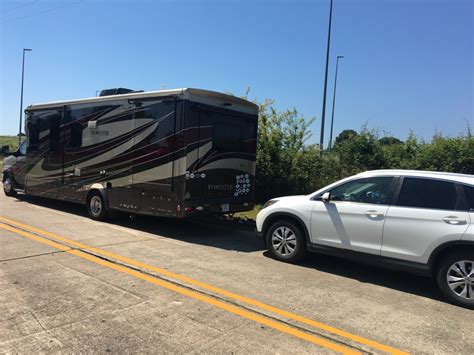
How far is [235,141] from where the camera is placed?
952 centimetres

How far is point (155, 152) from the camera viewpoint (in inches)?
345

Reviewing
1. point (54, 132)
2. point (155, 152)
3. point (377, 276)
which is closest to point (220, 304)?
point (377, 276)

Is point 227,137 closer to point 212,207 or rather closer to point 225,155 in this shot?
point 225,155

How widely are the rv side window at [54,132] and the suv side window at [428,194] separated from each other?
919 cm

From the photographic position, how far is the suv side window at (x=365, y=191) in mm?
6227

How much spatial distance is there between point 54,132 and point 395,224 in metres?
9.46

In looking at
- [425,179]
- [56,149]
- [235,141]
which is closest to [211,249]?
[235,141]

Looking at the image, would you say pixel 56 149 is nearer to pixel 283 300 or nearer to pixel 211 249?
pixel 211 249

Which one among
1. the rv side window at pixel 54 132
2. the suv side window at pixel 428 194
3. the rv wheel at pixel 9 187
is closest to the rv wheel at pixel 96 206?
the rv side window at pixel 54 132

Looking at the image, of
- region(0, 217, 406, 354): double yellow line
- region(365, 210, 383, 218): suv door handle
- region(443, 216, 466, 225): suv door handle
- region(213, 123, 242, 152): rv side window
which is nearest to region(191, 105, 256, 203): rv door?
region(213, 123, 242, 152): rv side window

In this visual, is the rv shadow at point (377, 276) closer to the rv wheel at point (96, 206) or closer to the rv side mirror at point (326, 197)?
the rv side mirror at point (326, 197)

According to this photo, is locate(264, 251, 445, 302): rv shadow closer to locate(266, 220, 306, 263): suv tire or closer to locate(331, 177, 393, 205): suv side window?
locate(266, 220, 306, 263): suv tire

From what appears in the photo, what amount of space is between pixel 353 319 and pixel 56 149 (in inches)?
379

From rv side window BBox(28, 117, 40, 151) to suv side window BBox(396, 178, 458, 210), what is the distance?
34.5 ft
